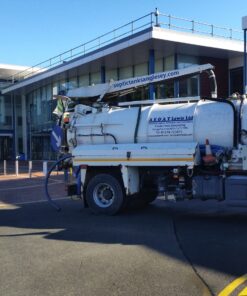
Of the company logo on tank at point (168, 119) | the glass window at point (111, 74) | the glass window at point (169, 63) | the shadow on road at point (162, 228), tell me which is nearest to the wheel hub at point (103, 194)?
the shadow on road at point (162, 228)

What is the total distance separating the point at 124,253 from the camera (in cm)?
743

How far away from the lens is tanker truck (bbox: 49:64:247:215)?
10.4 meters

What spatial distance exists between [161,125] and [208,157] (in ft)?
4.65

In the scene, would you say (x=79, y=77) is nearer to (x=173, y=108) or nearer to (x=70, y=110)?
(x=70, y=110)

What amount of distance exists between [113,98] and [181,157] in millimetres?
3773

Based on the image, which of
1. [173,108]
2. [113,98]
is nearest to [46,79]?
[113,98]

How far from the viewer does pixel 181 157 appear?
10508 millimetres

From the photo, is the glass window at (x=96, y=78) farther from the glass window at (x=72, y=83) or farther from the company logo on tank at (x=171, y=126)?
the company logo on tank at (x=171, y=126)

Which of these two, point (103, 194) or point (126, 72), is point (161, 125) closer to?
point (103, 194)

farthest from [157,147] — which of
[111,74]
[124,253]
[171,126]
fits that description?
[111,74]

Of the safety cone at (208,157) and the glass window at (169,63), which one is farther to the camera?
the glass window at (169,63)

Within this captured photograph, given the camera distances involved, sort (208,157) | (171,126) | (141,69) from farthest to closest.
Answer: (141,69) < (171,126) < (208,157)

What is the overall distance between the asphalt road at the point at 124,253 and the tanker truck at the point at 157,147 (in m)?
0.66

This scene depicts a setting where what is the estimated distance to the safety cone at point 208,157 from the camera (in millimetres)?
10422
